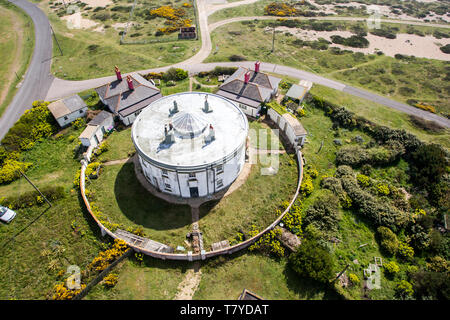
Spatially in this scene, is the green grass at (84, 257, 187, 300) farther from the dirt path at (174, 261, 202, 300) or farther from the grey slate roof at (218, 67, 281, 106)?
the grey slate roof at (218, 67, 281, 106)

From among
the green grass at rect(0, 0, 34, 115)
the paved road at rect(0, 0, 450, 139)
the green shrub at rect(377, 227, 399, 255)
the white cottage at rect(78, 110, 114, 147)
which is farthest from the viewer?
the green grass at rect(0, 0, 34, 115)

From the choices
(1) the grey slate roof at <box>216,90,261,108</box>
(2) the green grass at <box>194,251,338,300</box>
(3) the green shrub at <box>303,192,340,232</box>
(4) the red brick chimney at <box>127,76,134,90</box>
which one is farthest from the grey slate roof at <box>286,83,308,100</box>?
(2) the green grass at <box>194,251,338,300</box>

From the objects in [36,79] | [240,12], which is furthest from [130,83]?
[240,12]

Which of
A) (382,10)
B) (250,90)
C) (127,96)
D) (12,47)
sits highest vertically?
(12,47)

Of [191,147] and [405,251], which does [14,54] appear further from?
[405,251]

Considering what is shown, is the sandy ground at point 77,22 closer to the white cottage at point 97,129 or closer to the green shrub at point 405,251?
the white cottage at point 97,129

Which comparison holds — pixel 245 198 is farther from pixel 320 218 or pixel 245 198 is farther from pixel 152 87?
pixel 152 87
